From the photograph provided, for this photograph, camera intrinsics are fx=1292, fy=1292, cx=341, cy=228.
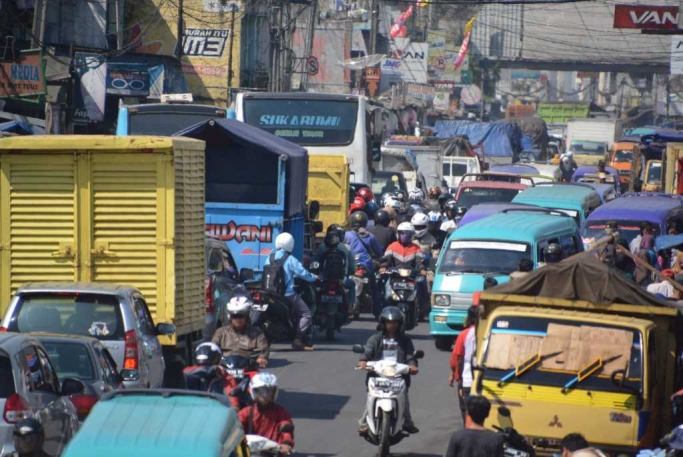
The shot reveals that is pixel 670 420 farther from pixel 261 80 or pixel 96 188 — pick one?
pixel 261 80

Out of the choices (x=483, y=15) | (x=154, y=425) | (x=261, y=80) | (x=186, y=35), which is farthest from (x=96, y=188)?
(x=483, y=15)

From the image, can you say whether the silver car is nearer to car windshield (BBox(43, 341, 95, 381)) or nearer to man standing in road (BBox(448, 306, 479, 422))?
car windshield (BBox(43, 341, 95, 381))

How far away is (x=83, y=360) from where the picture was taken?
10266mm

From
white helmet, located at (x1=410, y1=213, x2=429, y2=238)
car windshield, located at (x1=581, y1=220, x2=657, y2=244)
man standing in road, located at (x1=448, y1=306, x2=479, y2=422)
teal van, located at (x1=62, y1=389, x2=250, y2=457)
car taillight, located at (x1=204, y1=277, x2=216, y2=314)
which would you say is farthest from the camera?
car windshield, located at (x1=581, y1=220, x2=657, y2=244)

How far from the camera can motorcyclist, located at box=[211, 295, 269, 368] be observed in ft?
37.1

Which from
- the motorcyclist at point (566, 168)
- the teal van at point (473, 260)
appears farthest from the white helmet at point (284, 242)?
the motorcyclist at point (566, 168)

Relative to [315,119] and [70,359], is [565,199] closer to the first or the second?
[315,119]

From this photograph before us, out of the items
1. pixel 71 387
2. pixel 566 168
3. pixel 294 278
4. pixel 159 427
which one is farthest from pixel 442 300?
pixel 566 168

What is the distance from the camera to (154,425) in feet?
21.7

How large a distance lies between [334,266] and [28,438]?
35.7 feet

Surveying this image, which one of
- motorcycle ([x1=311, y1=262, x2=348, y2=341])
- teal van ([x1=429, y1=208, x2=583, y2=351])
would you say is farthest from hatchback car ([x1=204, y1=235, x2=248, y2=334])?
teal van ([x1=429, y1=208, x2=583, y2=351])

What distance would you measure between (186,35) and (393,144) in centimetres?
890

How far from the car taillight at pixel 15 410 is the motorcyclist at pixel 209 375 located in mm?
1499

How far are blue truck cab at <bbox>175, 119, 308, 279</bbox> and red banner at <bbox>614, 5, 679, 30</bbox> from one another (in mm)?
18684
